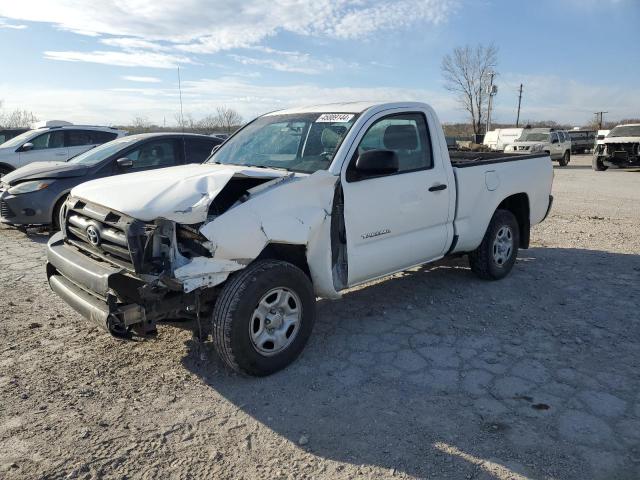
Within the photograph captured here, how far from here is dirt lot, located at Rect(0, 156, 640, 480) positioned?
9.37 feet

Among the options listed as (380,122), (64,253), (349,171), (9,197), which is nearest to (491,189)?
(380,122)

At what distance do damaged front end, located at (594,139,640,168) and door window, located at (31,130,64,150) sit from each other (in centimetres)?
2004

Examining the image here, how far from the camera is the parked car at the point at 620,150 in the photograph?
2058 cm

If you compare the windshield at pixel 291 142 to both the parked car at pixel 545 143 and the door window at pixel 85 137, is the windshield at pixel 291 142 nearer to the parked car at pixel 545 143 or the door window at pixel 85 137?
the door window at pixel 85 137

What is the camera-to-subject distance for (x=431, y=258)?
5098mm

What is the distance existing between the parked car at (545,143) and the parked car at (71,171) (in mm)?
20156

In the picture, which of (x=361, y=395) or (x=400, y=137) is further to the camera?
(x=400, y=137)

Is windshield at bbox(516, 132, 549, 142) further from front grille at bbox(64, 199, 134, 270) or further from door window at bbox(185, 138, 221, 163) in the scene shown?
front grille at bbox(64, 199, 134, 270)

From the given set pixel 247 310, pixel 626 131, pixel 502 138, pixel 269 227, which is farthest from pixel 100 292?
pixel 502 138

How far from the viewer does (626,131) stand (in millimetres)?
21547

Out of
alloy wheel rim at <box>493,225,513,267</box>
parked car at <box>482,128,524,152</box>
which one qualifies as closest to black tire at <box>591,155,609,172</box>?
parked car at <box>482,128,524,152</box>

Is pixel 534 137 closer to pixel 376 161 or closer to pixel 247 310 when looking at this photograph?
pixel 376 161

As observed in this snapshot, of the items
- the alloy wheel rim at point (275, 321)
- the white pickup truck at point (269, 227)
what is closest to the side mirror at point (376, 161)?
the white pickup truck at point (269, 227)

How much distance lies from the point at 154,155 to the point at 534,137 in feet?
72.6
